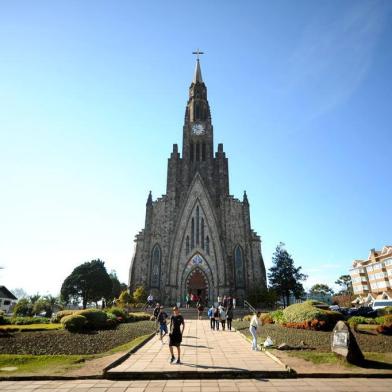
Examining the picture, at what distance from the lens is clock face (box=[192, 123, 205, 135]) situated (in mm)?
49719

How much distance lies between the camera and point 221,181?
45.5 metres

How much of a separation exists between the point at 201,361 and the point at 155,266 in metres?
32.1

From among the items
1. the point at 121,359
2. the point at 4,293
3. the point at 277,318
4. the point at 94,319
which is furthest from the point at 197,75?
the point at 4,293

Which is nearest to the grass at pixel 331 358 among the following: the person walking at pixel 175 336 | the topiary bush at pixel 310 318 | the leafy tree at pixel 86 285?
the person walking at pixel 175 336

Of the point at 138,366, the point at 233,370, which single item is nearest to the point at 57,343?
the point at 138,366

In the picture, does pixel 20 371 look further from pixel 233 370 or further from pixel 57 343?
pixel 233 370

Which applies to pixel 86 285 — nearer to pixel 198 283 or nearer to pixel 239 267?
pixel 198 283

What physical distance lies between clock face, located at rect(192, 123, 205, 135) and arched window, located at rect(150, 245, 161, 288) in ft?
66.2

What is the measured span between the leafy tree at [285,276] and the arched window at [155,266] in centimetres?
1716

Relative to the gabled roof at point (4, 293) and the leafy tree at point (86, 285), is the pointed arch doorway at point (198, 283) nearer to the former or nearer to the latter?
the leafy tree at point (86, 285)

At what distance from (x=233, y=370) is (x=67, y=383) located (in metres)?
4.65

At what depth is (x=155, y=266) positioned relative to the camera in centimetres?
4131

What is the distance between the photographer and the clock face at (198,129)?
4972cm

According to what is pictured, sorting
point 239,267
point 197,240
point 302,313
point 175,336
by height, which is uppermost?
point 197,240
